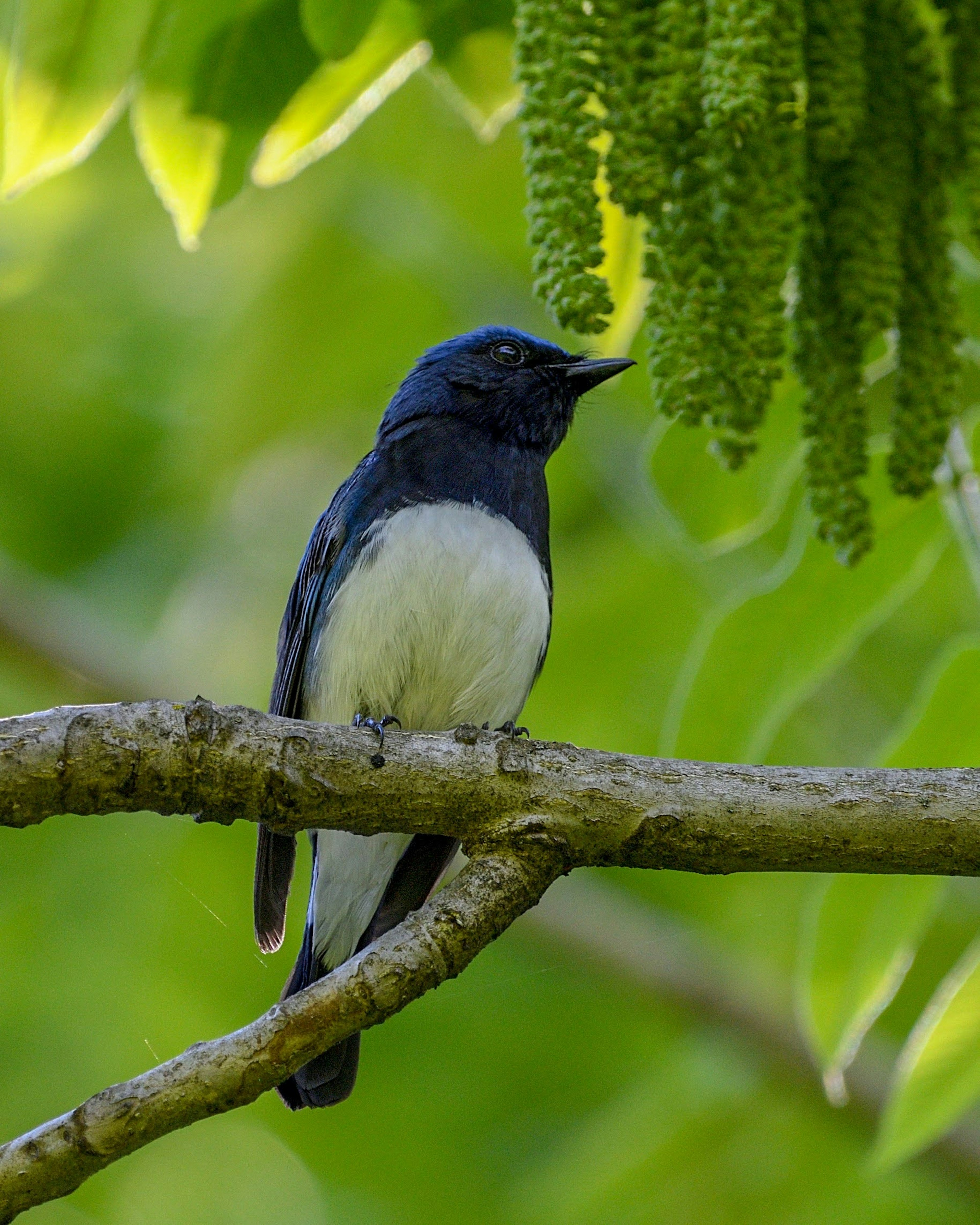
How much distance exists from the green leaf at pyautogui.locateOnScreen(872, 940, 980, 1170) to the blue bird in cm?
131

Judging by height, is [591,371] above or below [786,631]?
above

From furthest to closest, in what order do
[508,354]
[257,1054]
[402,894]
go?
[508,354]
[402,894]
[257,1054]

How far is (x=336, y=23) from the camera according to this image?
259cm

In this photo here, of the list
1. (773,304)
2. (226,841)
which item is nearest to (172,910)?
(226,841)

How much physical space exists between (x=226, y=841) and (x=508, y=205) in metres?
2.32

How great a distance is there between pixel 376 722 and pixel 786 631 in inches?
49.1

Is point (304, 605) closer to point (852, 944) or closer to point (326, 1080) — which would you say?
point (326, 1080)

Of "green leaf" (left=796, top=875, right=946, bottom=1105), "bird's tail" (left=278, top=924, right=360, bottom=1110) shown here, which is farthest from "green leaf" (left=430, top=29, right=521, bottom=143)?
"bird's tail" (left=278, top=924, right=360, bottom=1110)

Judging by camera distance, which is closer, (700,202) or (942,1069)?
(700,202)

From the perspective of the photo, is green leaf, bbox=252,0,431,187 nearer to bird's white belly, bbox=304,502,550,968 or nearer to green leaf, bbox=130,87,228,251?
green leaf, bbox=130,87,228,251

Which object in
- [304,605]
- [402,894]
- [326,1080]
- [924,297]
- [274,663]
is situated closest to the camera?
[924,297]

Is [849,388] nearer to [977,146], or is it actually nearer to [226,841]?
[977,146]

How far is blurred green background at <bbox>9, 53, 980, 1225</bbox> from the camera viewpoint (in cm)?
396

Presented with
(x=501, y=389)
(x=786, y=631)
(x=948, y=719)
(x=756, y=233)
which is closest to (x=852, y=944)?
(x=948, y=719)
